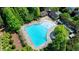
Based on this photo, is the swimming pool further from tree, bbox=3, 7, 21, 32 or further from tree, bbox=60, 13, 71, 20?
tree, bbox=60, 13, 71, 20

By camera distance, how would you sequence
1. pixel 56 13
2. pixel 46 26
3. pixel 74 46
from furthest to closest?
1. pixel 56 13
2. pixel 46 26
3. pixel 74 46

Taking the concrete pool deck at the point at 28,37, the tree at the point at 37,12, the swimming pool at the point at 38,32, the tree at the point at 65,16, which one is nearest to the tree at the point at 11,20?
the concrete pool deck at the point at 28,37

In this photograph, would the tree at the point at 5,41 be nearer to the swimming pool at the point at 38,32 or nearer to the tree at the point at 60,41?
the swimming pool at the point at 38,32

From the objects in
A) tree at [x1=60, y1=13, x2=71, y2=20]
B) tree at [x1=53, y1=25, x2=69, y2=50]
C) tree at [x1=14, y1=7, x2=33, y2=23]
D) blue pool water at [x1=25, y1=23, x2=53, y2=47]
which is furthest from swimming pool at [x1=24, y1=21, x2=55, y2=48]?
tree at [x1=53, y1=25, x2=69, y2=50]
